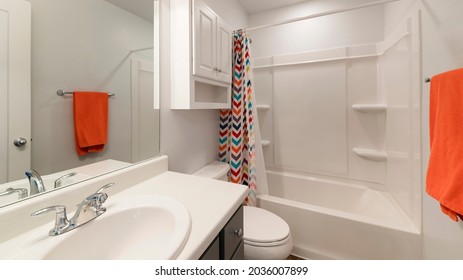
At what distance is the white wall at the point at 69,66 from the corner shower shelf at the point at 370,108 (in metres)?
2.03

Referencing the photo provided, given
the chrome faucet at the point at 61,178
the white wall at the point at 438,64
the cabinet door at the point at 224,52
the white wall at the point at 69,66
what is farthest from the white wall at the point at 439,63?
the chrome faucet at the point at 61,178

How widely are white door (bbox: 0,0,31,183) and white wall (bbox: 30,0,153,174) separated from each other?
18 mm

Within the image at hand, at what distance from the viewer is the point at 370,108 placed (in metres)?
1.79

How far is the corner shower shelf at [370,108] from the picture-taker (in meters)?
1.73

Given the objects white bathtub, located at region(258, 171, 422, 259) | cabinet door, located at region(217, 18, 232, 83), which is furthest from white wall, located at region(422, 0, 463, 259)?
cabinet door, located at region(217, 18, 232, 83)

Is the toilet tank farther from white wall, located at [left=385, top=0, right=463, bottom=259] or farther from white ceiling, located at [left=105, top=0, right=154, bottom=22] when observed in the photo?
white wall, located at [left=385, top=0, right=463, bottom=259]

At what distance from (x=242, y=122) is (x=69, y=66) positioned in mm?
1233

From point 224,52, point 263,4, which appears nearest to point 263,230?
point 224,52

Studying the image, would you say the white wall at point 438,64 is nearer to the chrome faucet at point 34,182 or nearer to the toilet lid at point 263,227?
the toilet lid at point 263,227

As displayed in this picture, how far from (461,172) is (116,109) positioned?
1455 millimetres

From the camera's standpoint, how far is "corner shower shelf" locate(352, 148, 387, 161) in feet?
5.79
